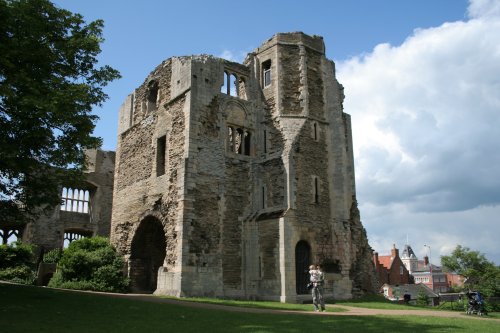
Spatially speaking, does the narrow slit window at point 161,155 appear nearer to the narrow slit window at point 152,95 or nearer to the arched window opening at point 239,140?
the narrow slit window at point 152,95

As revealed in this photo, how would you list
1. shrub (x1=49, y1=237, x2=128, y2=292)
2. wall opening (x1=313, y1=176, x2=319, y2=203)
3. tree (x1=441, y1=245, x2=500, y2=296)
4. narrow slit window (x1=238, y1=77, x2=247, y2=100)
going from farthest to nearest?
tree (x1=441, y1=245, x2=500, y2=296) → narrow slit window (x1=238, y1=77, x2=247, y2=100) → wall opening (x1=313, y1=176, x2=319, y2=203) → shrub (x1=49, y1=237, x2=128, y2=292)

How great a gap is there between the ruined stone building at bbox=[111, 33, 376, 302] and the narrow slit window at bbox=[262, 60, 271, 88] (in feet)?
0.18

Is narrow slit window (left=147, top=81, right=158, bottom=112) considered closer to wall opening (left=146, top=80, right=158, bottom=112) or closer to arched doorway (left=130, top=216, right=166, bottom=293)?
wall opening (left=146, top=80, right=158, bottom=112)

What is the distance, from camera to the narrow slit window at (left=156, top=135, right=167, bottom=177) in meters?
22.7

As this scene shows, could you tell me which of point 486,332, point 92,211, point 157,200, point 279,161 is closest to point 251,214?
point 279,161

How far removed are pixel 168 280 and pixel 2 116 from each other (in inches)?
362

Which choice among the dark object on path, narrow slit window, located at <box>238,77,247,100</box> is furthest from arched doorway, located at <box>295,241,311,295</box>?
narrow slit window, located at <box>238,77,247,100</box>

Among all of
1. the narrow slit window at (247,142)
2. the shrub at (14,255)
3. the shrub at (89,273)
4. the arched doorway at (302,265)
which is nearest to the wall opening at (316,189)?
the arched doorway at (302,265)

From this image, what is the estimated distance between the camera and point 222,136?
21.9 meters

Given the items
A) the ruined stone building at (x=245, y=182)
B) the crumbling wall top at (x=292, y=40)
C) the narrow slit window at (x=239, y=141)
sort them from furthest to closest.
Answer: the crumbling wall top at (x=292, y=40)
the narrow slit window at (x=239, y=141)
the ruined stone building at (x=245, y=182)

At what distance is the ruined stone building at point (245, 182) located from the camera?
19.7m

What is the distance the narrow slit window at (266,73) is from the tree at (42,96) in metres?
9.91

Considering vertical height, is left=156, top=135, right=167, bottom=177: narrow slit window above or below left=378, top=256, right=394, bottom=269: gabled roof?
above

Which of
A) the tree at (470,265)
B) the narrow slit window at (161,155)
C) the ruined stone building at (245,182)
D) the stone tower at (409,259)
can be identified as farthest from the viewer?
the stone tower at (409,259)
